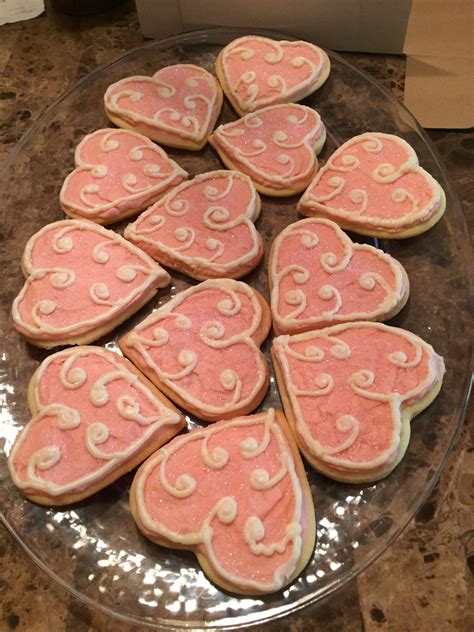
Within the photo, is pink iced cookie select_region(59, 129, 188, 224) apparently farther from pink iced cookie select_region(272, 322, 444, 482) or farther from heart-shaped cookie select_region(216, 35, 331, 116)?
pink iced cookie select_region(272, 322, 444, 482)

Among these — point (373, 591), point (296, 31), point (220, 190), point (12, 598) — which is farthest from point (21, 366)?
point (296, 31)

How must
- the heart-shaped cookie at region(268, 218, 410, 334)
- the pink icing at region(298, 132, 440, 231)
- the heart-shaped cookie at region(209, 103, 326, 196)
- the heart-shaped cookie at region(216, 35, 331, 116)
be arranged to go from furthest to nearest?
the heart-shaped cookie at region(216, 35, 331, 116) → the heart-shaped cookie at region(209, 103, 326, 196) → the pink icing at region(298, 132, 440, 231) → the heart-shaped cookie at region(268, 218, 410, 334)

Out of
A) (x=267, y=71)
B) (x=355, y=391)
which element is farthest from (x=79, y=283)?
(x=267, y=71)

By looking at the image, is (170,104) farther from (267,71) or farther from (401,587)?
(401,587)

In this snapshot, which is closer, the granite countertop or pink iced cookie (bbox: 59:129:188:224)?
the granite countertop

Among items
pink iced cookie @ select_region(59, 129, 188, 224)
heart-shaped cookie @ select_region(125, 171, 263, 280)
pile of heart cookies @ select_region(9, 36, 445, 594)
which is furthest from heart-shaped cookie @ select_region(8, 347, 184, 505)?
pink iced cookie @ select_region(59, 129, 188, 224)

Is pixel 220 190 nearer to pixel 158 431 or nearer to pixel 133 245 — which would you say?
pixel 133 245

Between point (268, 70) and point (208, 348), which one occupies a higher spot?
point (268, 70)

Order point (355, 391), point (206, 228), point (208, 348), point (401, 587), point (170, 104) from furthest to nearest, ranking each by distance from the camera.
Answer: point (170, 104)
point (206, 228)
point (208, 348)
point (355, 391)
point (401, 587)
